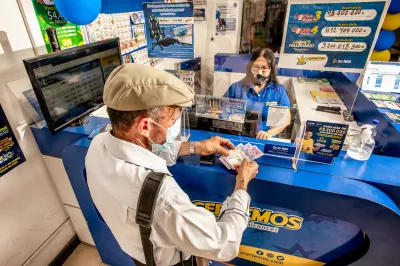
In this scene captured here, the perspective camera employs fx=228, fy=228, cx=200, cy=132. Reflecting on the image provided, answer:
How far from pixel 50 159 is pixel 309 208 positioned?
1.69 metres

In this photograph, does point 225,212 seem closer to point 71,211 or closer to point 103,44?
point 103,44

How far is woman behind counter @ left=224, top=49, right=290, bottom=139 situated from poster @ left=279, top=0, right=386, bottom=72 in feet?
0.89

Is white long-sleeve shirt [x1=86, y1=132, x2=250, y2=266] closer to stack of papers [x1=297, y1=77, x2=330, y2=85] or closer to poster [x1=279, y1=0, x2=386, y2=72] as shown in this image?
poster [x1=279, y1=0, x2=386, y2=72]

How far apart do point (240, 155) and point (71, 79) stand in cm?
104

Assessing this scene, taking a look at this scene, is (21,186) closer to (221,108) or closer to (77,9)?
(77,9)

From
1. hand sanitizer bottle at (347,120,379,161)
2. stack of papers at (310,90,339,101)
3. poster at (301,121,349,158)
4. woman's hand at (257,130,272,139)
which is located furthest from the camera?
stack of papers at (310,90,339,101)

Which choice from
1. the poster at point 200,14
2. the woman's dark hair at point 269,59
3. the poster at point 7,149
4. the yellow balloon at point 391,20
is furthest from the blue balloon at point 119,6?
the yellow balloon at point 391,20

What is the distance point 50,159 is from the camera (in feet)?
5.37

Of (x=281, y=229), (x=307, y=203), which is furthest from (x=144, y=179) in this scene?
(x=281, y=229)

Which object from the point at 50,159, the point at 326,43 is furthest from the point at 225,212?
the point at 50,159

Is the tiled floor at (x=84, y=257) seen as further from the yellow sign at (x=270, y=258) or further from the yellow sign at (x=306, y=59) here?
the yellow sign at (x=306, y=59)

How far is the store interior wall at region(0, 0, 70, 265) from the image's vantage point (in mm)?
1311

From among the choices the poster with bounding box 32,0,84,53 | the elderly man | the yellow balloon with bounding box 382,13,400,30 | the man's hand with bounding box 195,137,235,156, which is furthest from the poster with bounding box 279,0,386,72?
the yellow balloon with bounding box 382,13,400,30

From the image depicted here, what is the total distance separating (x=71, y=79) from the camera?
131cm
